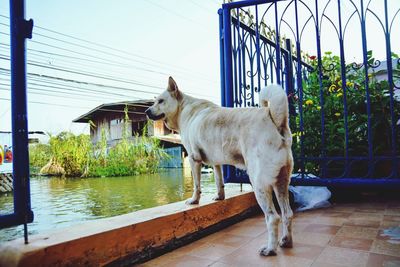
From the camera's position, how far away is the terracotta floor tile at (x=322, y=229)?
84.0 inches

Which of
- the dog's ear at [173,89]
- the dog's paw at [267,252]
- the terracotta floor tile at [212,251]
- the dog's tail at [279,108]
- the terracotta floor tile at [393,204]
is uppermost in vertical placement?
the dog's ear at [173,89]

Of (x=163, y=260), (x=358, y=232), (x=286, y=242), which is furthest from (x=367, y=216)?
(x=163, y=260)

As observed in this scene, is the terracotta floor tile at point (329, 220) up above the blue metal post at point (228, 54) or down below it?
below

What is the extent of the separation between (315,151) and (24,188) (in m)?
2.98

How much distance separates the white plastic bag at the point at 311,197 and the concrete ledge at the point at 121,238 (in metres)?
1.08

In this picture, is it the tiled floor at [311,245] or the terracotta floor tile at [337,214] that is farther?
the terracotta floor tile at [337,214]

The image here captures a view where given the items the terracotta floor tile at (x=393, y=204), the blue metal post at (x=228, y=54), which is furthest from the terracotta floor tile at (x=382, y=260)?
the blue metal post at (x=228, y=54)

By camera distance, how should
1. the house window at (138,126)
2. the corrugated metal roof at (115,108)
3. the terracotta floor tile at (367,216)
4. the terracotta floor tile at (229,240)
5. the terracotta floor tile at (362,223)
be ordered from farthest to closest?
the house window at (138,126) → the corrugated metal roof at (115,108) → the terracotta floor tile at (367,216) → the terracotta floor tile at (362,223) → the terracotta floor tile at (229,240)

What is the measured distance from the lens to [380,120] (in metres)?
2.97

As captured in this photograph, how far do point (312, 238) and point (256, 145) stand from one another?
0.87 metres

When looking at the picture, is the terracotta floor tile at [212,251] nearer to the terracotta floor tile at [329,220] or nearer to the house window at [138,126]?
the terracotta floor tile at [329,220]

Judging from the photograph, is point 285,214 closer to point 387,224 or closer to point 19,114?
point 387,224

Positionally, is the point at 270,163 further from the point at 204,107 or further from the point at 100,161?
the point at 100,161

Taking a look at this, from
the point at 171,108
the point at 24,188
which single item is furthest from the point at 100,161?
the point at 24,188
